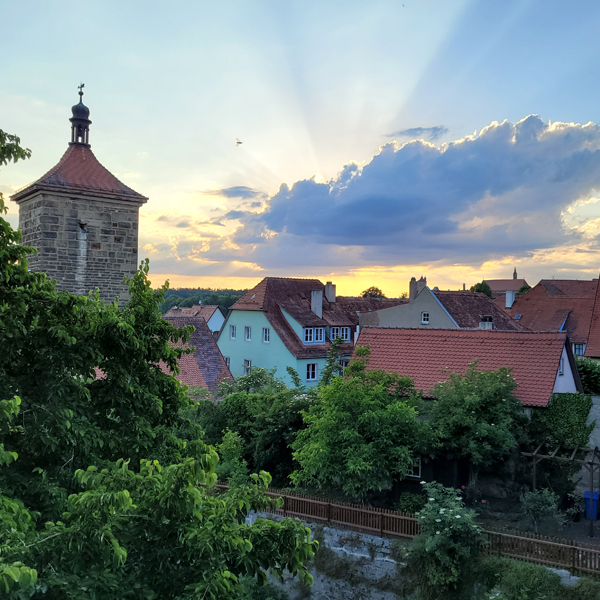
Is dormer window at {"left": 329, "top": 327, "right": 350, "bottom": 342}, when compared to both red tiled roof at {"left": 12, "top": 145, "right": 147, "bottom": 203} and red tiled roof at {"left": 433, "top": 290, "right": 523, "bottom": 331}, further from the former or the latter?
red tiled roof at {"left": 12, "top": 145, "right": 147, "bottom": 203}

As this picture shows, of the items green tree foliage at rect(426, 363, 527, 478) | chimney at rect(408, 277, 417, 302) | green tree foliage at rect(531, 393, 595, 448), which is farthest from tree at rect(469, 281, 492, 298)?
green tree foliage at rect(426, 363, 527, 478)

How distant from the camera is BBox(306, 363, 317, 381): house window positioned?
34.7 m

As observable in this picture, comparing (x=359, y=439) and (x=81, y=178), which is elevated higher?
(x=81, y=178)

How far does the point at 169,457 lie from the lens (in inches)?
313

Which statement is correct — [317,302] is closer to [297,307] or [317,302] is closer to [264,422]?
[297,307]

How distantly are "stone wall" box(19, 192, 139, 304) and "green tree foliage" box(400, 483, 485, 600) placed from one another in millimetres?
11341

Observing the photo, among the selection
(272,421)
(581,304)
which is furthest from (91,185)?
(581,304)

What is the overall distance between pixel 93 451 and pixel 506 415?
43.3 ft

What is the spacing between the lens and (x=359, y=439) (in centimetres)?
1531

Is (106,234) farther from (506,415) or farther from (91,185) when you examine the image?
(506,415)

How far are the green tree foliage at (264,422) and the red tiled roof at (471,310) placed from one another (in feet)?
53.4

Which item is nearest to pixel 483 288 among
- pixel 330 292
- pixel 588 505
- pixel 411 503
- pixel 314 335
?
pixel 330 292

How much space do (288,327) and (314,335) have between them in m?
1.90

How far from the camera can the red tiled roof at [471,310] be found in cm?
3434
